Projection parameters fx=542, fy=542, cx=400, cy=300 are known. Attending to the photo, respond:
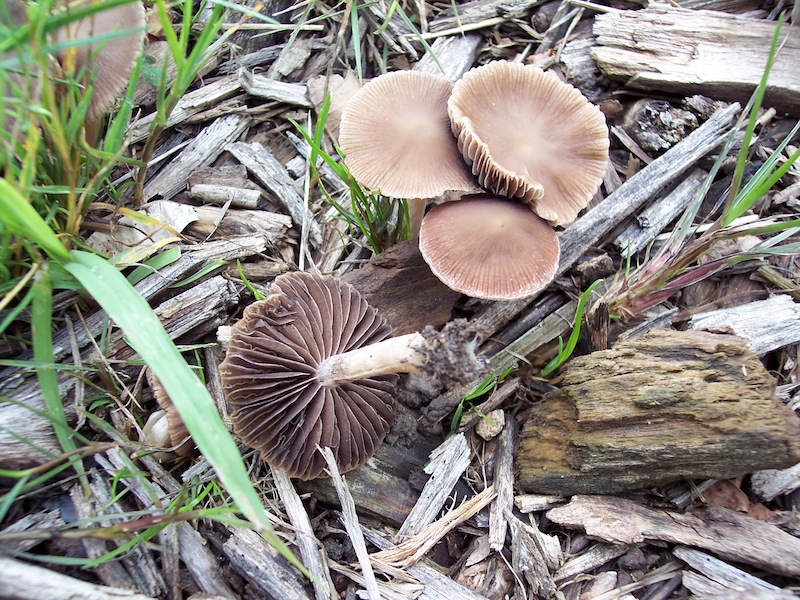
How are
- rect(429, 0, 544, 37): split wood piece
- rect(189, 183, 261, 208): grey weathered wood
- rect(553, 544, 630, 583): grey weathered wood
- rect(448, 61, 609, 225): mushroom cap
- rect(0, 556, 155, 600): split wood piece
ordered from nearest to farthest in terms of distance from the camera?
1. rect(0, 556, 155, 600): split wood piece
2. rect(553, 544, 630, 583): grey weathered wood
3. rect(448, 61, 609, 225): mushroom cap
4. rect(189, 183, 261, 208): grey weathered wood
5. rect(429, 0, 544, 37): split wood piece

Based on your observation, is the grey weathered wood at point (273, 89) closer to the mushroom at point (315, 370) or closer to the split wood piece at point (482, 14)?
the split wood piece at point (482, 14)

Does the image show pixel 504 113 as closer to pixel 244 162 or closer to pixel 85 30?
pixel 244 162

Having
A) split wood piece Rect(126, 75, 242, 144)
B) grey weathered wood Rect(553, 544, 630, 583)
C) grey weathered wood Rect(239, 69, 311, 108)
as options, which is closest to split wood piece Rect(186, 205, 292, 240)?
split wood piece Rect(126, 75, 242, 144)

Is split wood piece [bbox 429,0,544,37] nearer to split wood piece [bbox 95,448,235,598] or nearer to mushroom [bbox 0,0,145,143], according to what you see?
mushroom [bbox 0,0,145,143]

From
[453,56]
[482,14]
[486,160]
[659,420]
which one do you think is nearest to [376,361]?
[486,160]

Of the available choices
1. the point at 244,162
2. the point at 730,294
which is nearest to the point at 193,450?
the point at 244,162

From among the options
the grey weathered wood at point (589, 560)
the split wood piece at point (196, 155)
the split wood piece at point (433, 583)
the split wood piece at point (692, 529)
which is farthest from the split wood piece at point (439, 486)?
the split wood piece at point (196, 155)

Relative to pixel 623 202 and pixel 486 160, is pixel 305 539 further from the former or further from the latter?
pixel 623 202
